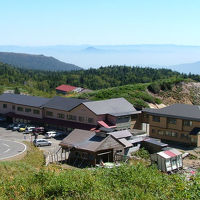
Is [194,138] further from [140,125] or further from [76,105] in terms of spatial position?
[76,105]

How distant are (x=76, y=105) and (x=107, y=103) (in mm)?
3559

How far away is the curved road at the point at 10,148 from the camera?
90.0 feet

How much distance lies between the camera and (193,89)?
72.2 meters

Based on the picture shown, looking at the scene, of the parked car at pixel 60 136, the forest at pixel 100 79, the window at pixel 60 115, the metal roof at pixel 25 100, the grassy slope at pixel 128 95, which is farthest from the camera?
the forest at pixel 100 79

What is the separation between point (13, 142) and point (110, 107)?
37.1ft

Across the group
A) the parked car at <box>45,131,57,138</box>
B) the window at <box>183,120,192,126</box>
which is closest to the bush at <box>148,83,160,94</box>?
the window at <box>183,120,192,126</box>

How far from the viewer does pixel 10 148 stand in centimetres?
2970

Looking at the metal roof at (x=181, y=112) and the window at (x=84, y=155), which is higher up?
the metal roof at (x=181, y=112)

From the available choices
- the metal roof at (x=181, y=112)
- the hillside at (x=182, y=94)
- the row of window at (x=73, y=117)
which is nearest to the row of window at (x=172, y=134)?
the metal roof at (x=181, y=112)

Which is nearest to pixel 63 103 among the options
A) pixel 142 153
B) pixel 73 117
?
pixel 73 117

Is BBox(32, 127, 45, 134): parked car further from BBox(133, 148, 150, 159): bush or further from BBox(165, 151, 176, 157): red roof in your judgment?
BBox(165, 151, 176, 157): red roof

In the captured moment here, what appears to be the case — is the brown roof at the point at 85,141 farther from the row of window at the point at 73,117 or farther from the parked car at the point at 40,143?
the row of window at the point at 73,117

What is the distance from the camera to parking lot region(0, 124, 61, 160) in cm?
2844

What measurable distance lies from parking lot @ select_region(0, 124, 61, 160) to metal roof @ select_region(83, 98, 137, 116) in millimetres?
5395
